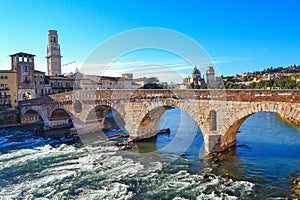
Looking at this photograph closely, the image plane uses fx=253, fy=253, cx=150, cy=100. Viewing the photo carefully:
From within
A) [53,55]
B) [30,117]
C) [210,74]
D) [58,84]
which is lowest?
[30,117]

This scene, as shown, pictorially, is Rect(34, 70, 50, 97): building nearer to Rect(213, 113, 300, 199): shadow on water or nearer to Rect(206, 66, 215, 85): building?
Rect(206, 66, 215, 85): building

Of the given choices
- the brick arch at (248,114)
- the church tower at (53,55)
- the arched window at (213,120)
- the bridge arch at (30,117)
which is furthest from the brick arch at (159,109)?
the church tower at (53,55)

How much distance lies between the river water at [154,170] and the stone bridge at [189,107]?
4.54 feet

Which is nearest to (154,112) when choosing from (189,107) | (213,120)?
(189,107)

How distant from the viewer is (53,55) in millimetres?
52375

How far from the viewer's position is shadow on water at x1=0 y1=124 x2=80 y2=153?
62.8 feet

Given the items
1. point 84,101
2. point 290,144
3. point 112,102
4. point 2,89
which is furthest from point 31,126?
point 290,144

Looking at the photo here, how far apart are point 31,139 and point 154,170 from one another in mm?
14142

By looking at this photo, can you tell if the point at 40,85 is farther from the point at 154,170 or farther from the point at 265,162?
the point at 265,162

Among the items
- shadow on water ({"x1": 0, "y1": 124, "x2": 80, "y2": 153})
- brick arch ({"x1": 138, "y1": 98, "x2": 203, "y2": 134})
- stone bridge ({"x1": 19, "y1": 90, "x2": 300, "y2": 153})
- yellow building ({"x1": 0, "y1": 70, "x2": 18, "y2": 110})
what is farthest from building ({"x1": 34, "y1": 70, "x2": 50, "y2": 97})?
brick arch ({"x1": 138, "y1": 98, "x2": 203, "y2": 134})

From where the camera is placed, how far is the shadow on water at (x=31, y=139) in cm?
1916

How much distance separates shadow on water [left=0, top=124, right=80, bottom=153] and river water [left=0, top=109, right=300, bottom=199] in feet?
1.19

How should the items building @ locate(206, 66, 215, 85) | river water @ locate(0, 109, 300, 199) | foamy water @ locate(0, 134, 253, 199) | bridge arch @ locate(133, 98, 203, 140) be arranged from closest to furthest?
foamy water @ locate(0, 134, 253, 199) → river water @ locate(0, 109, 300, 199) → bridge arch @ locate(133, 98, 203, 140) → building @ locate(206, 66, 215, 85)

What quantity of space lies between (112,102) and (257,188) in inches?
509
